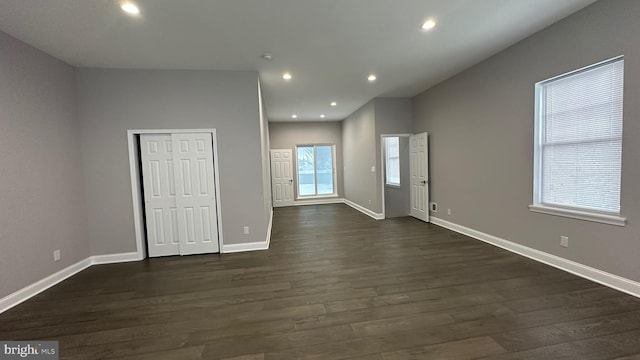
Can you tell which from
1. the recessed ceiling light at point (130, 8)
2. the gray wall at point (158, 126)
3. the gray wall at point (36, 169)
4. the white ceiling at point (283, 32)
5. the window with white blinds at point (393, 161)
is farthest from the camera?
the window with white blinds at point (393, 161)

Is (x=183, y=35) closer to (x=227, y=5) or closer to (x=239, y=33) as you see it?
(x=239, y=33)

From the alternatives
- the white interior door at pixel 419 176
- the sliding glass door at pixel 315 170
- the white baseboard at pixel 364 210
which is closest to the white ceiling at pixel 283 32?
the white interior door at pixel 419 176

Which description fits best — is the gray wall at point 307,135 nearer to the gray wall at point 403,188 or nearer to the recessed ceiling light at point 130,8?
the gray wall at point 403,188

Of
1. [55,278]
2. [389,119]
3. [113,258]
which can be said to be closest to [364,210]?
[389,119]

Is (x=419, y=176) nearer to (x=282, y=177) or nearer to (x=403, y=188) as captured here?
(x=403, y=188)

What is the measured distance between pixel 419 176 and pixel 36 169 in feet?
21.0

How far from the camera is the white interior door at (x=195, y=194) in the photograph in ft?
13.1

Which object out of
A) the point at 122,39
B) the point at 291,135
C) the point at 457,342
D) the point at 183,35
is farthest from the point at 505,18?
the point at 291,135

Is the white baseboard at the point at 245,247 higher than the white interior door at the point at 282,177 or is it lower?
lower

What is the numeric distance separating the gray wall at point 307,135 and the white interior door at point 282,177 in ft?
0.69

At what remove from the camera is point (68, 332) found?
2.16m

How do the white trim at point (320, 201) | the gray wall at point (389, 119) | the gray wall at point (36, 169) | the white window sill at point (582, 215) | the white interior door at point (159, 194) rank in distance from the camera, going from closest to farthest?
the white window sill at point (582, 215), the gray wall at point (36, 169), the white interior door at point (159, 194), the gray wall at point (389, 119), the white trim at point (320, 201)

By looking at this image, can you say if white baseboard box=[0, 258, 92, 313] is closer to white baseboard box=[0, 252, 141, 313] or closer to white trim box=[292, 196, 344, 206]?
white baseboard box=[0, 252, 141, 313]

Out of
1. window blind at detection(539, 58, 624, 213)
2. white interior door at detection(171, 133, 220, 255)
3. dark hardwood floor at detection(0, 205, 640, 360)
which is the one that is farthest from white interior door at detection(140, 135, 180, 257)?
window blind at detection(539, 58, 624, 213)
